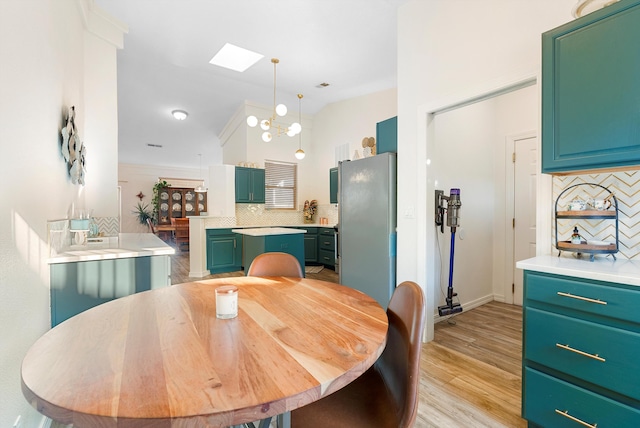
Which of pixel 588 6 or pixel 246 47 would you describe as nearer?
pixel 588 6

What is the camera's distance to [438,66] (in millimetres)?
2500

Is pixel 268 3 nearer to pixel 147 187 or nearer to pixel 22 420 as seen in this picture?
pixel 22 420

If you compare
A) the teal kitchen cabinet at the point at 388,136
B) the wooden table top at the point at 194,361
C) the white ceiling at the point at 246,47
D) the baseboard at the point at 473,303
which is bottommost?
the baseboard at the point at 473,303

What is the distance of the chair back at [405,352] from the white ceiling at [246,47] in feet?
10.0

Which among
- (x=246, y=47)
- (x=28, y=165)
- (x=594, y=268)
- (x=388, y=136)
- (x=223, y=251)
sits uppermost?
(x=246, y=47)

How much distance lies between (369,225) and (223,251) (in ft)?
11.0

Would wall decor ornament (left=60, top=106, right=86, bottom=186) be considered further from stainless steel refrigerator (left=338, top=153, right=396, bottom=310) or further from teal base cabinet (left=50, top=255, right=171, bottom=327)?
stainless steel refrigerator (left=338, top=153, right=396, bottom=310)

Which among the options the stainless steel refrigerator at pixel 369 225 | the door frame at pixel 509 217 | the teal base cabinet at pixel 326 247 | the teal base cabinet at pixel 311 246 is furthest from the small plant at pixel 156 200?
the door frame at pixel 509 217

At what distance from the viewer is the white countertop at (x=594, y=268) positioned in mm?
1196

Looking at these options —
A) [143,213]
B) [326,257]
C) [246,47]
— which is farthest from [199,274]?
[143,213]

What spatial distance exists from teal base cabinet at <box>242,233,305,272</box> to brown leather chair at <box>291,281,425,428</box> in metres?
3.35

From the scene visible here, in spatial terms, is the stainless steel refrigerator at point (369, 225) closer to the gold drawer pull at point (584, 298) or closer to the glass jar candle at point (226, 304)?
the gold drawer pull at point (584, 298)

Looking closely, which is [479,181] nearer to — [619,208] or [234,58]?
[619,208]

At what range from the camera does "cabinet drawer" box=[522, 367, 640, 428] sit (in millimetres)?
1209
